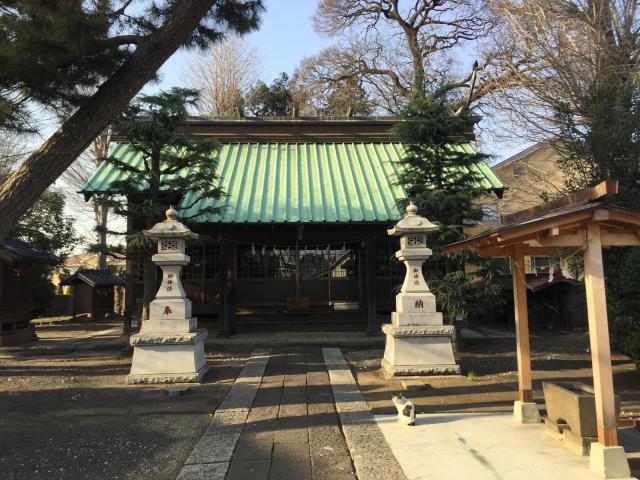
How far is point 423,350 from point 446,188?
3740 millimetres

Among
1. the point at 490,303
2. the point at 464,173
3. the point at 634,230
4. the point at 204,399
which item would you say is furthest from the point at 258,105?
the point at 634,230

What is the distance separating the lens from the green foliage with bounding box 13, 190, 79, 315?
64.1 ft

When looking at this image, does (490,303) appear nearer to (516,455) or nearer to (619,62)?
(516,455)

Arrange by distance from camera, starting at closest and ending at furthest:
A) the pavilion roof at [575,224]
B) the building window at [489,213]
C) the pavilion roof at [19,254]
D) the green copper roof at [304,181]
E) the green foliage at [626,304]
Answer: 1. the pavilion roof at [575,224]
2. the green foliage at [626,304]
3. the building window at [489,213]
4. the green copper roof at [304,181]
5. the pavilion roof at [19,254]

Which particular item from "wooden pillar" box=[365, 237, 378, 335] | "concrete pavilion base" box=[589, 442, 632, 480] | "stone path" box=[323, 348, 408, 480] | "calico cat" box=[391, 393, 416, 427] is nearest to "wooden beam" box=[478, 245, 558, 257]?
"calico cat" box=[391, 393, 416, 427]

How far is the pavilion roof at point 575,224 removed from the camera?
439cm

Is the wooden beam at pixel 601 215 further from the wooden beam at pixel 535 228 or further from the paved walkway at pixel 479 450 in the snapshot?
the paved walkway at pixel 479 450

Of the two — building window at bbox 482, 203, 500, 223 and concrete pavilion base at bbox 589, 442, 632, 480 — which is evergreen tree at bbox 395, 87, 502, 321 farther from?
concrete pavilion base at bbox 589, 442, 632, 480

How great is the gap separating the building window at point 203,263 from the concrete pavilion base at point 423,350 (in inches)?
280

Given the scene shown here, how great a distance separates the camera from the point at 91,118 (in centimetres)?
633

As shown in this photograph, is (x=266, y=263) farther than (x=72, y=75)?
Yes

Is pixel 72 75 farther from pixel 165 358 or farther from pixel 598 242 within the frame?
pixel 598 242

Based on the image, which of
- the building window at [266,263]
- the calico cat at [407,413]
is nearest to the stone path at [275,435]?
the calico cat at [407,413]

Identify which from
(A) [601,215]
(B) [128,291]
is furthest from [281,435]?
(B) [128,291]
